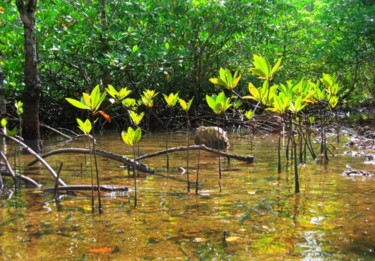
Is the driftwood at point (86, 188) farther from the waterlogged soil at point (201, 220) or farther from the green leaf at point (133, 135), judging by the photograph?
the green leaf at point (133, 135)

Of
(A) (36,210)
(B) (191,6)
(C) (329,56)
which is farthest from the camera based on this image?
(C) (329,56)

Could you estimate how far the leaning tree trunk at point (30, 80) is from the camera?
543cm

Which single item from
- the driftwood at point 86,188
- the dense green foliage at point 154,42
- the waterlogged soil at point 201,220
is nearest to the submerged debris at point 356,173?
the waterlogged soil at point 201,220

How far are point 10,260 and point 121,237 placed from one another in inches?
20.4

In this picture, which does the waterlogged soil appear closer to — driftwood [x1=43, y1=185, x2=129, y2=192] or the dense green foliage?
driftwood [x1=43, y1=185, x2=129, y2=192]

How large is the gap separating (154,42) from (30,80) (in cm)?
386

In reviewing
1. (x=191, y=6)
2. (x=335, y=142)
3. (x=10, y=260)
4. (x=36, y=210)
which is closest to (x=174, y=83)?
(x=191, y=6)

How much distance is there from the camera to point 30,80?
5676mm

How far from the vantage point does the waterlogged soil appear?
2.12 metres

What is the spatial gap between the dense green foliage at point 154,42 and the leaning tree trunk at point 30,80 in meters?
1.25

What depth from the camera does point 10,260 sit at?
6.57 feet

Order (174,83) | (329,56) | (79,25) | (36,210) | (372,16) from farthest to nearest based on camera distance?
(329,56), (174,83), (372,16), (79,25), (36,210)

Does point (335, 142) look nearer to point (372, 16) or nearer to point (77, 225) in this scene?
point (372, 16)

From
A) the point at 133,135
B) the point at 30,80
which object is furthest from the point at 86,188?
the point at 30,80
